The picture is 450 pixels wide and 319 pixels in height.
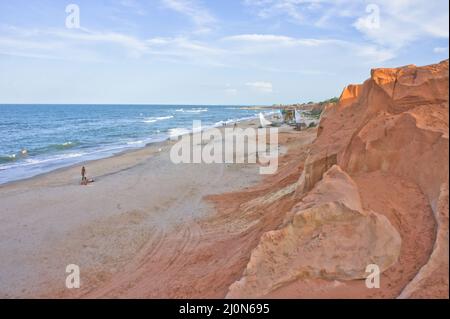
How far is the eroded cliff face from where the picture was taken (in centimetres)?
444

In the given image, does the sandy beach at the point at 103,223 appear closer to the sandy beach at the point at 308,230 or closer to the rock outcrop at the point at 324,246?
the sandy beach at the point at 308,230

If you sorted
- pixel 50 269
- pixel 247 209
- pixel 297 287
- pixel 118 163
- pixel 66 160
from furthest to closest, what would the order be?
pixel 66 160, pixel 118 163, pixel 247 209, pixel 50 269, pixel 297 287

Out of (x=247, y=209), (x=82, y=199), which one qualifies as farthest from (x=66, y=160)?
(x=247, y=209)

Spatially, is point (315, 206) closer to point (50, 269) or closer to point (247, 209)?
point (247, 209)

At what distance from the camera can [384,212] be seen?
512 cm

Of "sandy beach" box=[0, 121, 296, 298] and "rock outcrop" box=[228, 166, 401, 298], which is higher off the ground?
"rock outcrop" box=[228, 166, 401, 298]

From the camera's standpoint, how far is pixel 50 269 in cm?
848

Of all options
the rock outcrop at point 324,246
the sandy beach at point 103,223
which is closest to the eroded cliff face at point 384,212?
the rock outcrop at point 324,246

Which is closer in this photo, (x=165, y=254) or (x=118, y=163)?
(x=165, y=254)

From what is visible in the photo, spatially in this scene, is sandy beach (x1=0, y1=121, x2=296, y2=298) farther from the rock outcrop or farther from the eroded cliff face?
the eroded cliff face

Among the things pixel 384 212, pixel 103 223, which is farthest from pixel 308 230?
pixel 103 223

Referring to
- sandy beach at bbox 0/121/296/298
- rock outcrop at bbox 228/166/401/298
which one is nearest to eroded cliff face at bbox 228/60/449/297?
rock outcrop at bbox 228/166/401/298
